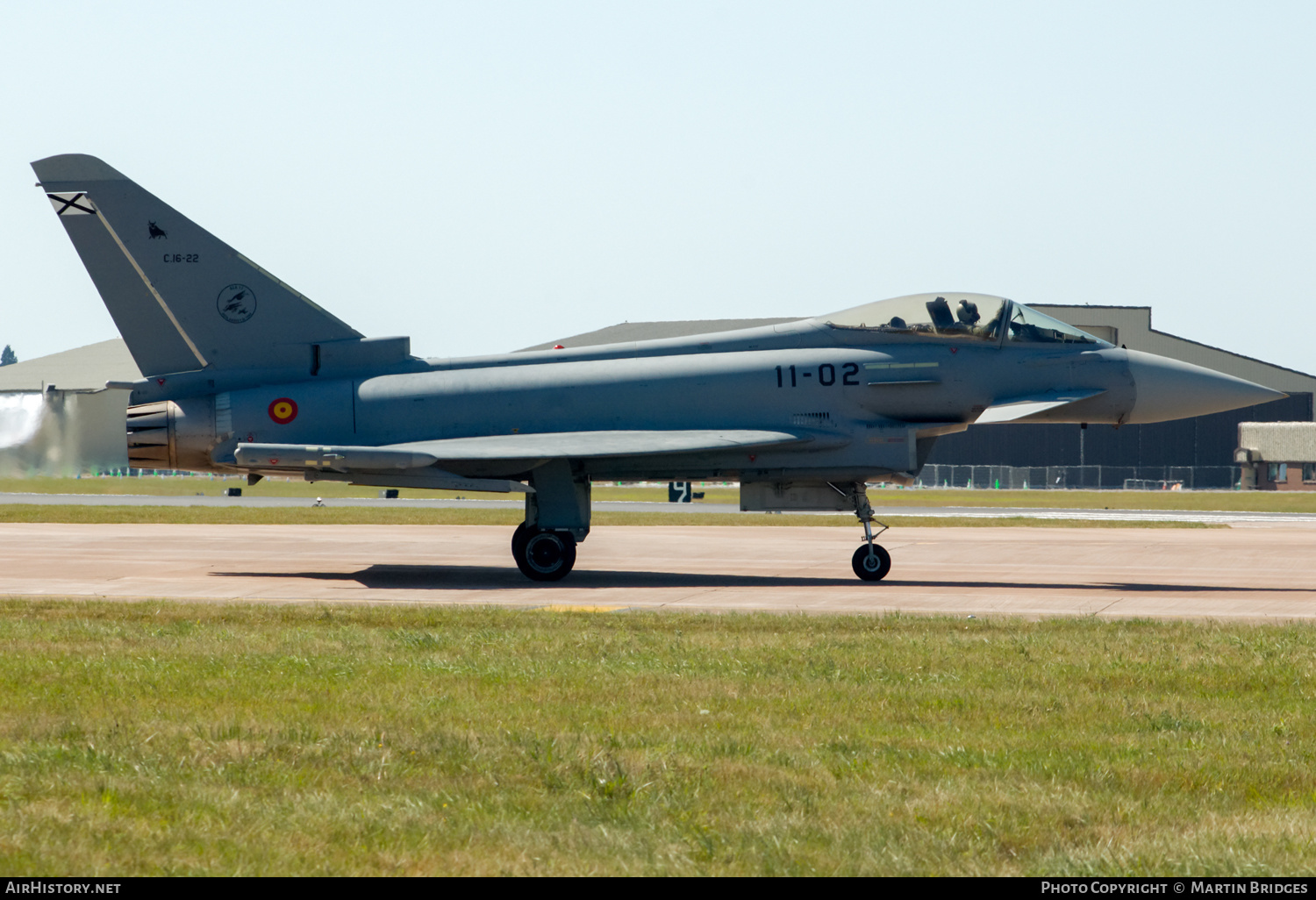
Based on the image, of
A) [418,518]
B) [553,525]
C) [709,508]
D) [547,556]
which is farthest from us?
[709,508]

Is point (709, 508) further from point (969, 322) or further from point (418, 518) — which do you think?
point (969, 322)

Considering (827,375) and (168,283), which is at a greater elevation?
(168,283)

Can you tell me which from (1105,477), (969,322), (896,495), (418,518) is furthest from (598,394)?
(1105,477)

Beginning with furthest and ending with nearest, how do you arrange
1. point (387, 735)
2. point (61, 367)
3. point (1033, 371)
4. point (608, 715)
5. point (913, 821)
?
point (61, 367) → point (1033, 371) → point (608, 715) → point (387, 735) → point (913, 821)

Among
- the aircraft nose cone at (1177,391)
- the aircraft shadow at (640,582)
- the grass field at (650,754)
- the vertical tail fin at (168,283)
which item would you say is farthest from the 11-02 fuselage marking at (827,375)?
the grass field at (650,754)

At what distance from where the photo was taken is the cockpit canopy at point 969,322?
696 inches

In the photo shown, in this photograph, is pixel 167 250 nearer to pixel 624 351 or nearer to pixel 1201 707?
pixel 624 351

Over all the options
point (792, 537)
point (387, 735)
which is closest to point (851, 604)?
point (387, 735)

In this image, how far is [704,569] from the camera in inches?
776

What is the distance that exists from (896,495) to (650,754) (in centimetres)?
5416

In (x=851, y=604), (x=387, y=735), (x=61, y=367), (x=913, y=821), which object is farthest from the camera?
(x=61, y=367)

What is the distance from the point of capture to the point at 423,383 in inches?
712

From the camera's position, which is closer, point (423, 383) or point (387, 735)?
point (387, 735)

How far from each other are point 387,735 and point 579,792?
1.56 m
